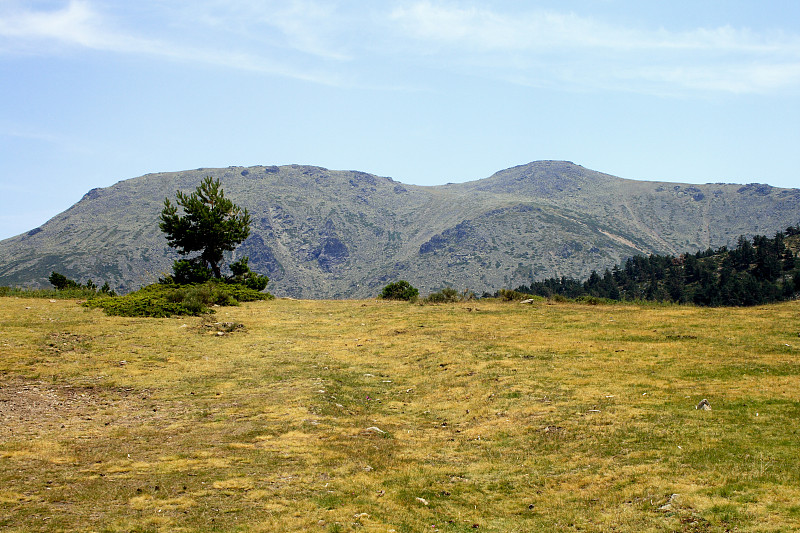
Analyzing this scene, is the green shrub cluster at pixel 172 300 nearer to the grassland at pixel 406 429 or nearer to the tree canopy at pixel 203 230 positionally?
the tree canopy at pixel 203 230

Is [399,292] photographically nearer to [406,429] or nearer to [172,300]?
[172,300]

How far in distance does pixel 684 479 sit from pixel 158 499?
30.5 feet

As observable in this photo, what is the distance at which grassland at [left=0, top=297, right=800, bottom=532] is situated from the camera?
9320 millimetres

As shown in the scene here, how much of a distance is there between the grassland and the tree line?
36394mm

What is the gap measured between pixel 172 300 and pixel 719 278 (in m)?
77.2

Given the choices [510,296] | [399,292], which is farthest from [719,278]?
[399,292]

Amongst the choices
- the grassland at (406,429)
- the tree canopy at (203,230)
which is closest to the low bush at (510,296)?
the grassland at (406,429)

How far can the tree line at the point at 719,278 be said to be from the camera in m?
65.7

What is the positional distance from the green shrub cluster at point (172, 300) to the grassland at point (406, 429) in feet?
13.0

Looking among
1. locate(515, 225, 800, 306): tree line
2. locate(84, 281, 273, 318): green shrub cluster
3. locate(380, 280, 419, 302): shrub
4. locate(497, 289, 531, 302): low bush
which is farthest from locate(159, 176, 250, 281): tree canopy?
locate(515, 225, 800, 306): tree line

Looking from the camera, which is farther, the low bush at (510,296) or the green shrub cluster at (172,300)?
the low bush at (510,296)

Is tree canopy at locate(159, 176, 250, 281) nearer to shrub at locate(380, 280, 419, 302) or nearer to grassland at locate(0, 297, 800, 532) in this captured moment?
shrub at locate(380, 280, 419, 302)

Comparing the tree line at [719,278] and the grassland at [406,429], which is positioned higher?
the tree line at [719,278]

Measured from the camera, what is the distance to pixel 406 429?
589 inches
